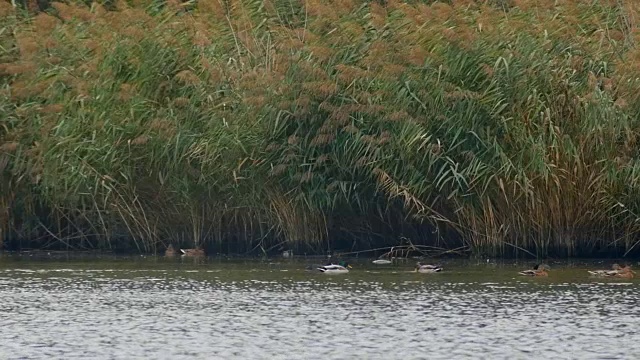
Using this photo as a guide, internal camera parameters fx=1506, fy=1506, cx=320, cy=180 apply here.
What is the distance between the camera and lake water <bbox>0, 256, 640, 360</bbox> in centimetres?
1223

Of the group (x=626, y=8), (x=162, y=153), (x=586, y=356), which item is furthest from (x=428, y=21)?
(x=586, y=356)

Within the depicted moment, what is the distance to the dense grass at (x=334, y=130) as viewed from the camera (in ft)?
58.0

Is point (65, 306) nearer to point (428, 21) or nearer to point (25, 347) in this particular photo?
point (25, 347)

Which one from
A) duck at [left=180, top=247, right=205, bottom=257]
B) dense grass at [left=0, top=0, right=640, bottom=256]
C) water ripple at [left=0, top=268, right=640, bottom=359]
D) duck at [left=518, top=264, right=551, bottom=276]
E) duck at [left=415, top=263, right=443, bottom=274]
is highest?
dense grass at [left=0, top=0, right=640, bottom=256]

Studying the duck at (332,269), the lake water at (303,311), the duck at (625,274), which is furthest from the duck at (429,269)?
the duck at (625,274)

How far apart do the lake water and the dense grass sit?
2.30 feet

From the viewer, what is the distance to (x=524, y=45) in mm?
18297

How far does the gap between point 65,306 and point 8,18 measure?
754cm

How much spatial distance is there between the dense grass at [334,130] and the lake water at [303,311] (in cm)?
70

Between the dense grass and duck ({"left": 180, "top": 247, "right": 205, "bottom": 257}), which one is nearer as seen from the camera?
the dense grass

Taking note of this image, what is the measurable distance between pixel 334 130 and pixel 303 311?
4.30m

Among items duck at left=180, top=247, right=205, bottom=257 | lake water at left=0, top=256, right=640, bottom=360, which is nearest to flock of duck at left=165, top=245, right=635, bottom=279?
lake water at left=0, top=256, right=640, bottom=360

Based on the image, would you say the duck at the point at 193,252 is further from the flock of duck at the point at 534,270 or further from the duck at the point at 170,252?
the flock of duck at the point at 534,270

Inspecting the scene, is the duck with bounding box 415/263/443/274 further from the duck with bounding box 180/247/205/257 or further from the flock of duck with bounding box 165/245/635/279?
the duck with bounding box 180/247/205/257
